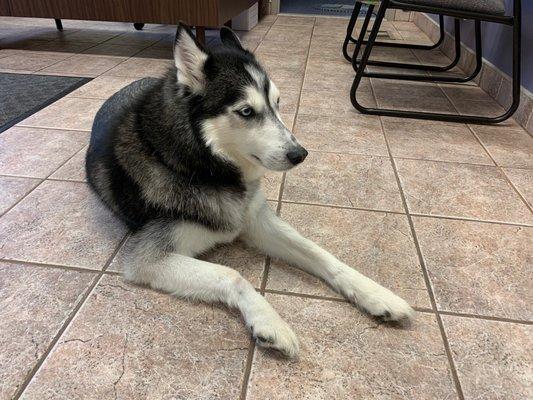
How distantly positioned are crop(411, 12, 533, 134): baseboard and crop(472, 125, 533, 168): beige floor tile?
0.33 feet

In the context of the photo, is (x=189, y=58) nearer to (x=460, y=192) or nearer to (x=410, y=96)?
(x=460, y=192)

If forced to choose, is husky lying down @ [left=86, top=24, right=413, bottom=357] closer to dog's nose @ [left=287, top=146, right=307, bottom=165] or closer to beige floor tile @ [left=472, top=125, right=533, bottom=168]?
dog's nose @ [left=287, top=146, right=307, bottom=165]

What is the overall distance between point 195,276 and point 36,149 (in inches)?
55.8

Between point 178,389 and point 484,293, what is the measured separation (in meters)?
0.99

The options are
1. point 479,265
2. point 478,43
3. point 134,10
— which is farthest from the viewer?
point 134,10

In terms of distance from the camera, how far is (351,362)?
107 centimetres

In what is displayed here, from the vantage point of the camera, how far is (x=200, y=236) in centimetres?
132

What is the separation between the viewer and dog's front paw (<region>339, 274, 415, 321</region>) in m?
1.17

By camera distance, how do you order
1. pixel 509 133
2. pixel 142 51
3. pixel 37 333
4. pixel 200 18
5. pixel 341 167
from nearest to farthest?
pixel 37 333 < pixel 341 167 < pixel 509 133 < pixel 200 18 < pixel 142 51

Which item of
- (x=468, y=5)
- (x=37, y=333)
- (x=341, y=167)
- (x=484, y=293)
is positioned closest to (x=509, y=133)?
(x=468, y=5)

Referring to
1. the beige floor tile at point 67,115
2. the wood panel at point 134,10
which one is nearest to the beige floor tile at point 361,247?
the beige floor tile at point 67,115

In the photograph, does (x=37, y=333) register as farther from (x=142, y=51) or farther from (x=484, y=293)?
(x=142, y=51)

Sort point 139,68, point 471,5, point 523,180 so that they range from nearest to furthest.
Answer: point 523,180
point 471,5
point 139,68

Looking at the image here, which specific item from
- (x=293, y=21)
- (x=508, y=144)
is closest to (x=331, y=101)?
(x=508, y=144)
